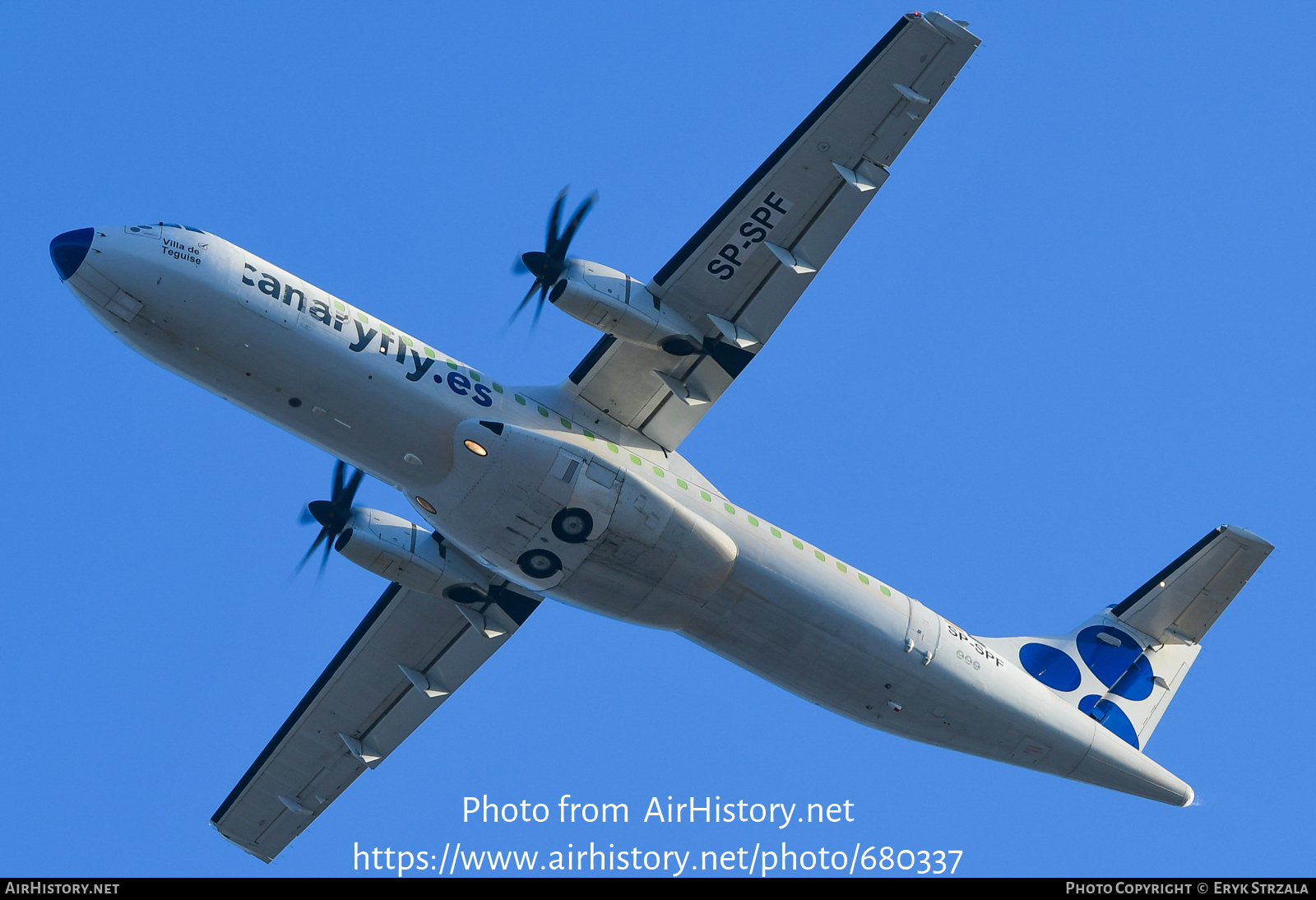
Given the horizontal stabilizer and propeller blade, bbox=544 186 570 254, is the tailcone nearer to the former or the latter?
the horizontal stabilizer

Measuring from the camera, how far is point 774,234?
22859 mm

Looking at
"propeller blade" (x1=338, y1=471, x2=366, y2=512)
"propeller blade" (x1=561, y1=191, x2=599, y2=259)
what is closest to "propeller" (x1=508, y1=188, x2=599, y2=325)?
"propeller blade" (x1=561, y1=191, x2=599, y2=259)

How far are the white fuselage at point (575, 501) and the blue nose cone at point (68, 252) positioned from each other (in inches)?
5.5

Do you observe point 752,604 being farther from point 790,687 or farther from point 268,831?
point 268,831

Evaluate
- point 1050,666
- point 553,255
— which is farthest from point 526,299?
point 1050,666

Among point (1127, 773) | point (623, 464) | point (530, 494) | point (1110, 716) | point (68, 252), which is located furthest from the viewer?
point (1110, 716)

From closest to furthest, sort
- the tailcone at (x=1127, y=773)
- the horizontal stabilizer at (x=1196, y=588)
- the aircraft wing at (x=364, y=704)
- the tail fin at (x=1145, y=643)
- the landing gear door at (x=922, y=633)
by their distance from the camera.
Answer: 1. the landing gear door at (x=922, y=633)
2. the tailcone at (x=1127, y=773)
3. the aircraft wing at (x=364, y=704)
4. the horizontal stabilizer at (x=1196, y=588)
5. the tail fin at (x=1145, y=643)

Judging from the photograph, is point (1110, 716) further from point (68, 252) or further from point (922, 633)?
point (68, 252)

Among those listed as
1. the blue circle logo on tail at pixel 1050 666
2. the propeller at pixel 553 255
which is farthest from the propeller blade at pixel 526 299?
the blue circle logo on tail at pixel 1050 666

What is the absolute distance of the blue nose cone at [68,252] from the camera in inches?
795

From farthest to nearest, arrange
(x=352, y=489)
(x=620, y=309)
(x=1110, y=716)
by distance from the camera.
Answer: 1. (x=1110, y=716)
2. (x=352, y=489)
3. (x=620, y=309)

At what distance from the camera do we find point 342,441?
21.8 m

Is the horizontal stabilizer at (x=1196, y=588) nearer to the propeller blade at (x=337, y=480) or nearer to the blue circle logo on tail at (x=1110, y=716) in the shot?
the blue circle logo on tail at (x=1110, y=716)

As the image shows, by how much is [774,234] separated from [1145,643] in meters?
12.6
